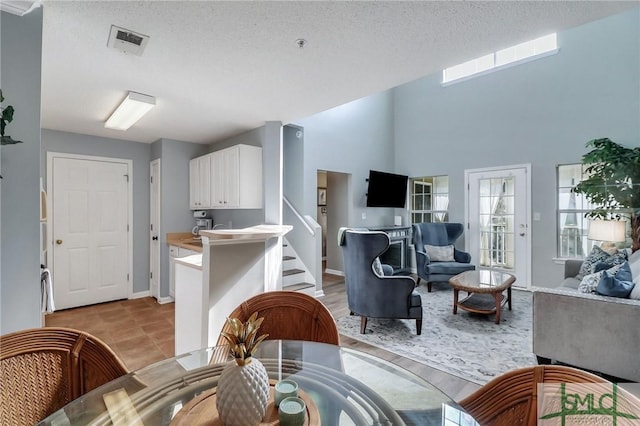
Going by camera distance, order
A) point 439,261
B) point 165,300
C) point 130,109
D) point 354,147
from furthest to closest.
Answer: point 354,147 < point 439,261 < point 165,300 < point 130,109

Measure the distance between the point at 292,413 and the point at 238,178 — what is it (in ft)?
10.2

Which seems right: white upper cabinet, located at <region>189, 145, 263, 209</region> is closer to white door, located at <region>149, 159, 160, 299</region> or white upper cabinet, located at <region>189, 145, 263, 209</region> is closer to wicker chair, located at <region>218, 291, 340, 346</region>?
white door, located at <region>149, 159, 160, 299</region>

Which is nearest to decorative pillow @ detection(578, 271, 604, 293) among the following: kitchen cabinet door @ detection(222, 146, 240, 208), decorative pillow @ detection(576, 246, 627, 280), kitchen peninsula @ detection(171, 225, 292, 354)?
decorative pillow @ detection(576, 246, 627, 280)

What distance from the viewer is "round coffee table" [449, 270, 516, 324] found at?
3338 millimetres

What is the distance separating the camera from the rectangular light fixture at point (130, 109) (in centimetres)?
260

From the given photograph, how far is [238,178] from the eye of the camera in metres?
3.65

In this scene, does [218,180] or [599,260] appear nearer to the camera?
[599,260]

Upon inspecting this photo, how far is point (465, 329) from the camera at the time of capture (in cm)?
324

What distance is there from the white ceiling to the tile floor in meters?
2.27

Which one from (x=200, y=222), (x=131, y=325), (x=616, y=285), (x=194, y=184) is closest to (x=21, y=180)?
(x=131, y=325)

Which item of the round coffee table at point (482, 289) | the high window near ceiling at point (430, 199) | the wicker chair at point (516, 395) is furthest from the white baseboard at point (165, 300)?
the high window near ceiling at point (430, 199)

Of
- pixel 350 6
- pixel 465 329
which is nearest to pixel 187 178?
pixel 350 6

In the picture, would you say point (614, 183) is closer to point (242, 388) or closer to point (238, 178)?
point (238, 178)

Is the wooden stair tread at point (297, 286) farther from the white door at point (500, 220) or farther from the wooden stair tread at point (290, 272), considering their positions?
the white door at point (500, 220)
